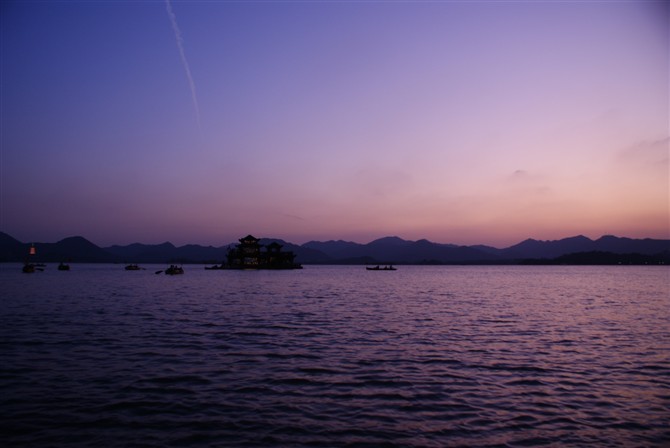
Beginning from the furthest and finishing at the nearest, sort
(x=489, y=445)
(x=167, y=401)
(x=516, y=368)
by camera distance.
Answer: (x=516, y=368) < (x=167, y=401) < (x=489, y=445)

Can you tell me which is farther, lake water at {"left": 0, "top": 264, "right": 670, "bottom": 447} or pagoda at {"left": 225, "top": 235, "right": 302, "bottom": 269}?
pagoda at {"left": 225, "top": 235, "right": 302, "bottom": 269}

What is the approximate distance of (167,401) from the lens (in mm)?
Answer: 14398

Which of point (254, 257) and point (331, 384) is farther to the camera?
point (254, 257)

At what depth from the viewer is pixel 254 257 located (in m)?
174

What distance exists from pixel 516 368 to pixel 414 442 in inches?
395

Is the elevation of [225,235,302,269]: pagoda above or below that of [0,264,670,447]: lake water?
above

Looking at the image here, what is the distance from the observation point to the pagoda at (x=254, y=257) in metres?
172

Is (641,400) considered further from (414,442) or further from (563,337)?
(563,337)

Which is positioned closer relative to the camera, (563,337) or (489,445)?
(489,445)

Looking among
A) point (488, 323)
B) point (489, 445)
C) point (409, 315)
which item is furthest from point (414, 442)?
point (409, 315)

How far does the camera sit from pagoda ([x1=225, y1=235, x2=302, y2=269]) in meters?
172

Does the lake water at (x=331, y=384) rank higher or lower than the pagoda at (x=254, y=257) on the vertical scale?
lower

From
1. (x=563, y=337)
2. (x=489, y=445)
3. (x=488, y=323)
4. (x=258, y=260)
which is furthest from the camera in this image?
(x=258, y=260)

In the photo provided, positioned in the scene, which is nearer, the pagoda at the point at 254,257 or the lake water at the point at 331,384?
the lake water at the point at 331,384
